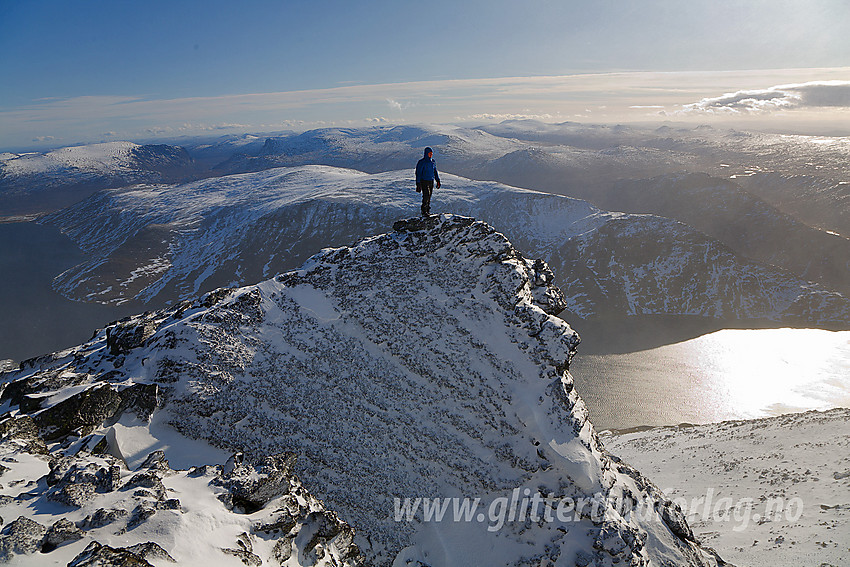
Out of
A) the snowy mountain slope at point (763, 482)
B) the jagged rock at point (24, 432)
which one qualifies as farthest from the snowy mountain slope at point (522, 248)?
the jagged rock at point (24, 432)

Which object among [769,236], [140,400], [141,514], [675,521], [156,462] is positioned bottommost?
[769,236]

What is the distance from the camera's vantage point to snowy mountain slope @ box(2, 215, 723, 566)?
65.3 feet

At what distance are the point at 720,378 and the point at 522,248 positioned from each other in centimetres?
8019

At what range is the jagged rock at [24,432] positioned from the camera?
16922mm

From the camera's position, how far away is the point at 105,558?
9.93 meters

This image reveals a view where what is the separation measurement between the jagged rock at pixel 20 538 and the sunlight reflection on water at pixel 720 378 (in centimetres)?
6818

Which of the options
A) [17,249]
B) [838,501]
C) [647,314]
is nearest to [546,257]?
[647,314]

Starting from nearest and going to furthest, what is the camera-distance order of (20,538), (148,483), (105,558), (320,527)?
(105,558)
(20,538)
(148,483)
(320,527)

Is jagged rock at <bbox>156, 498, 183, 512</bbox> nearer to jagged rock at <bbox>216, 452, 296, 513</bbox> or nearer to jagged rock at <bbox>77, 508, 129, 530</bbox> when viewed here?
jagged rock at <bbox>77, 508, 129, 530</bbox>

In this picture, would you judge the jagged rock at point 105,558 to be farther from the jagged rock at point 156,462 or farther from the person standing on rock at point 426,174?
the person standing on rock at point 426,174

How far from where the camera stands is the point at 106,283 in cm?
14238

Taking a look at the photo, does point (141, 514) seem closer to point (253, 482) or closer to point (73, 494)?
point (73, 494)

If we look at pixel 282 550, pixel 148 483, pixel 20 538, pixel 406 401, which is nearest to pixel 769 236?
pixel 406 401

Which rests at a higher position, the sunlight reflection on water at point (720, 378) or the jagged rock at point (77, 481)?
the jagged rock at point (77, 481)
